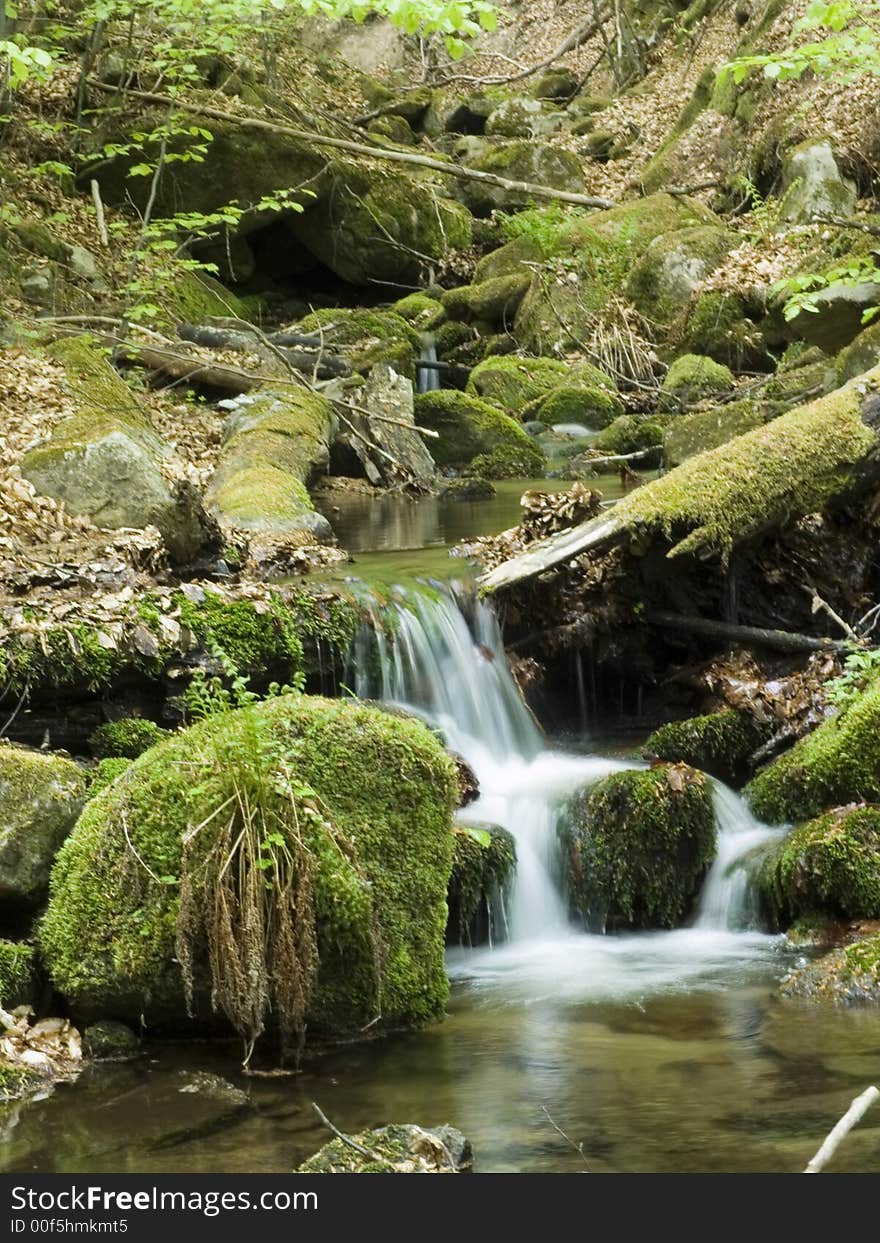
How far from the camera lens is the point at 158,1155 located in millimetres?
4227

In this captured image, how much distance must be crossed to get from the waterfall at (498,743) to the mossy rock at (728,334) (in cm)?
945

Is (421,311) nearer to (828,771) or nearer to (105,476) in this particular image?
(105,476)

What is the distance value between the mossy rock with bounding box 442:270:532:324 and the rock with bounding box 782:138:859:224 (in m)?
3.87

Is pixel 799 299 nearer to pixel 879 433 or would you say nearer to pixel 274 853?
pixel 879 433

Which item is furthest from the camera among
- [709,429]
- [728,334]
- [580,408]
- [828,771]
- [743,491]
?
[728,334]

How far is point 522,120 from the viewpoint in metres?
27.5

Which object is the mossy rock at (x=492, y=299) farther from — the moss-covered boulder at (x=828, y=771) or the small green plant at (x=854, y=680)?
the moss-covered boulder at (x=828, y=771)

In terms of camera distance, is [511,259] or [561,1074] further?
[511,259]

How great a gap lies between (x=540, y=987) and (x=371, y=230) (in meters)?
16.7

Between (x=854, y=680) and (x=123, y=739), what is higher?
(x=854, y=680)

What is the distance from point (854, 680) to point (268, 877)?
384cm

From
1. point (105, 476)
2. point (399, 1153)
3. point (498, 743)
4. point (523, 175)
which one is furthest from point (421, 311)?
point (399, 1153)

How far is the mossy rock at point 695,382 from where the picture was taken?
15.6m
